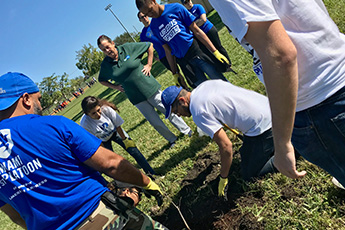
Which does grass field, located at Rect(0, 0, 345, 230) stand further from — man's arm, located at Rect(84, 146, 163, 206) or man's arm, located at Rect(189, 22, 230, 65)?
man's arm, located at Rect(189, 22, 230, 65)

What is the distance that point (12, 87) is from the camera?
1.84 metres

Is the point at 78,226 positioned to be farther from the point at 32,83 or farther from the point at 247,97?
the point at 247,97

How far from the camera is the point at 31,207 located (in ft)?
5.64

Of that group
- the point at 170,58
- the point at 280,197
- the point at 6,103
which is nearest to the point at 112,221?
the point at 6,103

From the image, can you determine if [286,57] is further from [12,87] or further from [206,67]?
[206,67]

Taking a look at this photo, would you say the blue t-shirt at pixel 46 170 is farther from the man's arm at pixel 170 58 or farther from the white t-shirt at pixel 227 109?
the man's arm at pixel 170 58

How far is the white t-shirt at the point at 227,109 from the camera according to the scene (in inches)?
105

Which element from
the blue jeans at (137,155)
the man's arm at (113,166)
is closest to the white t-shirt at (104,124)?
the blue jeans at (137,155)

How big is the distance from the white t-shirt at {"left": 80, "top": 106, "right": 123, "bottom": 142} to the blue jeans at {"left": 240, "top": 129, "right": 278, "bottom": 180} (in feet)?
6.91

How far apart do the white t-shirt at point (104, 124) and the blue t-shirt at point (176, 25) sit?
4.94 feet

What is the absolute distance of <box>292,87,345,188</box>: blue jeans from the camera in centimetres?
118

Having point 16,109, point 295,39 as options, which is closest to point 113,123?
point 16,109

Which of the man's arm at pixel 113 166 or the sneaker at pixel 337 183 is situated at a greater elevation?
the man's arm at pixel 113 166

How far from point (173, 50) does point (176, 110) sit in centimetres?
200
